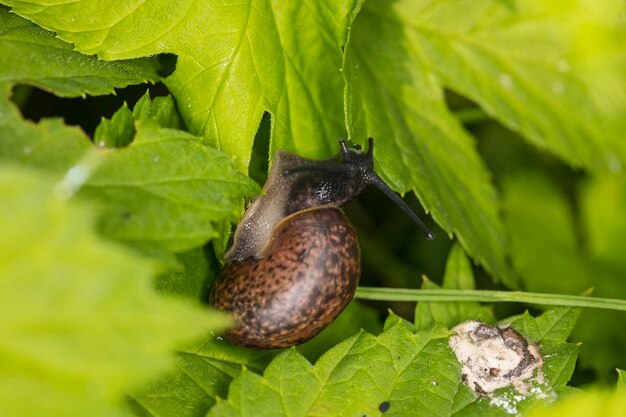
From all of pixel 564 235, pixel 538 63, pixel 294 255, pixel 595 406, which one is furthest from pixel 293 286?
pixel 564 235

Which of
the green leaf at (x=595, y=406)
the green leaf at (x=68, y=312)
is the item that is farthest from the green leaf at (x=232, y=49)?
the green leaf at (x=595, y=406)

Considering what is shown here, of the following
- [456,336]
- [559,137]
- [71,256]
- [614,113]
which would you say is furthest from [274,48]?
[614,113]

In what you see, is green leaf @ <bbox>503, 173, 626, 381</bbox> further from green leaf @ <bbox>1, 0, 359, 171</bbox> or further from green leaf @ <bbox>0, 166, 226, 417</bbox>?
green leaf @ <bbox>0, 166, 226, 417</bbox>

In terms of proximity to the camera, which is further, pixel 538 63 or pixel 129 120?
pixel 538 63

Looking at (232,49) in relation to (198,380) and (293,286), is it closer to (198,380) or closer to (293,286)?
(293,286)

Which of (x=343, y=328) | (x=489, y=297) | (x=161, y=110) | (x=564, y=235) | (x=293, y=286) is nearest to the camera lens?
(x=293, y=286)

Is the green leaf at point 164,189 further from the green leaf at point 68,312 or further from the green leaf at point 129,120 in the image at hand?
the green leaf at point 68,312

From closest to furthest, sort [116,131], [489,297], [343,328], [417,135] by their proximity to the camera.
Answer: [116,131] → [489,297] → [343,328] → [417,135]
